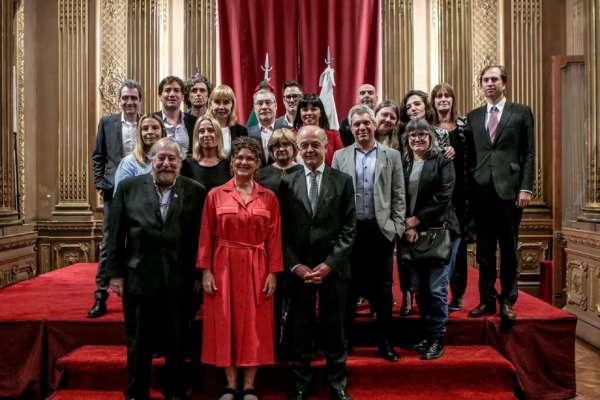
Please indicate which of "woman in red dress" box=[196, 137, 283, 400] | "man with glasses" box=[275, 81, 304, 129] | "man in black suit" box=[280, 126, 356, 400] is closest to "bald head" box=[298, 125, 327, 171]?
"man in black suit" box=[280, 126, 356, 400]

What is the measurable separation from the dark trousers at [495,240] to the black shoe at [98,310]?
2.45 meters

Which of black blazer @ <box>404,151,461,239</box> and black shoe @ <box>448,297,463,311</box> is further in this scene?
black shoe @ <box>448,297,463,311</box>

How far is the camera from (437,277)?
3.20 m

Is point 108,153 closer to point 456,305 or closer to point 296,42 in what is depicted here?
point 456,305

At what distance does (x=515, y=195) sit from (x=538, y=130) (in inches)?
123

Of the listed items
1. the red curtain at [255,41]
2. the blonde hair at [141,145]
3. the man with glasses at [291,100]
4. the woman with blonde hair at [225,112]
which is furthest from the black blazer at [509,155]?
the red curtain at [255,41]

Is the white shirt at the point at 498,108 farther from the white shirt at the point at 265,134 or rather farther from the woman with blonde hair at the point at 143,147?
the woman with blonde hair at the point at 143,147

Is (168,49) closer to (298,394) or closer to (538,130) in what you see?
(538,130)

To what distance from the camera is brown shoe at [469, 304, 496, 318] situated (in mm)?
3586

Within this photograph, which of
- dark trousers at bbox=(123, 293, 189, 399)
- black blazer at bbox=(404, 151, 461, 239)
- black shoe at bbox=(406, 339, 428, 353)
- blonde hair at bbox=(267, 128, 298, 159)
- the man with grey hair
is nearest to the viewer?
dark trousers at bbox=(123, 293, 189, 399)

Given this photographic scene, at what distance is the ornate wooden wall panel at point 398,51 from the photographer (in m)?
6.59

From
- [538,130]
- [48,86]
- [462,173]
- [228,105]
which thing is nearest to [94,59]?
[48,86]

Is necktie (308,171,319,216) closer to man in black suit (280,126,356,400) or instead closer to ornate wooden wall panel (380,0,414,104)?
man in black suit (280,126,356,400)

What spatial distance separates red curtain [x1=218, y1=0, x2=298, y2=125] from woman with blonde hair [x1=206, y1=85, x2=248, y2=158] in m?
3.02
